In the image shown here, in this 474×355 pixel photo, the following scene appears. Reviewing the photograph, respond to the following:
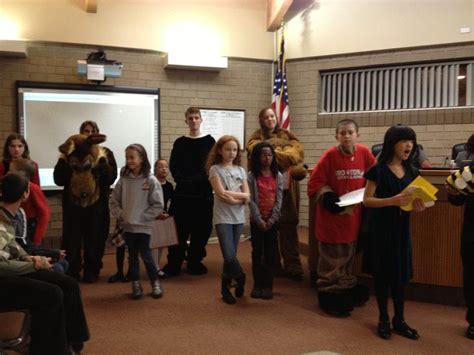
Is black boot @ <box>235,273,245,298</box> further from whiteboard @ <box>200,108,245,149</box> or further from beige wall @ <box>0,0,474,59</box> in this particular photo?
beige wall @ <box>0,0,474,59</box>

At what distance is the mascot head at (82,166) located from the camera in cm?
388

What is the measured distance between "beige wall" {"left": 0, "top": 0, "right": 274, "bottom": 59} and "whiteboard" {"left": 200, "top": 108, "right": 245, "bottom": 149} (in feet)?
2.77

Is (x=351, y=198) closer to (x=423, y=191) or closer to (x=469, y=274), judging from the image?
(x=423, y=191)

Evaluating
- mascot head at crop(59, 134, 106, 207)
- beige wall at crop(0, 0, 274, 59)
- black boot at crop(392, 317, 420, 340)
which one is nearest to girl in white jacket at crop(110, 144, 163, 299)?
mascot head at crop(59, 134, 106, 207)

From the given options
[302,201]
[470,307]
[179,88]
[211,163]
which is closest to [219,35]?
[179,88]

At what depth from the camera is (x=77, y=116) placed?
577 cm

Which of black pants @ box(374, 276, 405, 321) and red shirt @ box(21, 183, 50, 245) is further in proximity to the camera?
red shirt @ box(21, 183, 50, 245)

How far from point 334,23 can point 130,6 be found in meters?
2.90

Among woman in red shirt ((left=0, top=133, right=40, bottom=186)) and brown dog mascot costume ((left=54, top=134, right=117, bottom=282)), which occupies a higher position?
woman in red shirt ((left=0, top=133, right=40, bottom=186))

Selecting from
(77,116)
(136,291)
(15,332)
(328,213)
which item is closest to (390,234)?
(328,213)

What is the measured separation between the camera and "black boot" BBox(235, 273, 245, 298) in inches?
135

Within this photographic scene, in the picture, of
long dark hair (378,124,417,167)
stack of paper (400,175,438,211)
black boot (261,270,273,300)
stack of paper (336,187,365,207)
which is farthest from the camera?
black boot (261,270,273,300)

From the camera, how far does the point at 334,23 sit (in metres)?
6.35

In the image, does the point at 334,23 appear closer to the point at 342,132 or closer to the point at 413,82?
the point at 413,82
